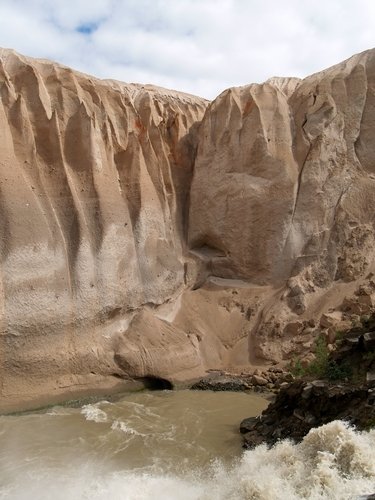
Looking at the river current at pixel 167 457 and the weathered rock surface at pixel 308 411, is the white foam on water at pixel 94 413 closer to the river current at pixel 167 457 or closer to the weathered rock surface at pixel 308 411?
the river current at pixel 167 457

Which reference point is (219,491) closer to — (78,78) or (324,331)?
(324,331)

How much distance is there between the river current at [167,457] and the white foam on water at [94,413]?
17 mm

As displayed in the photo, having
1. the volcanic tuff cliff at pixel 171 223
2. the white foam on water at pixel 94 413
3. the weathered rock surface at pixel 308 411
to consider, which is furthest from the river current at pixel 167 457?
the volcanic tuff cliff at pixel 171 223

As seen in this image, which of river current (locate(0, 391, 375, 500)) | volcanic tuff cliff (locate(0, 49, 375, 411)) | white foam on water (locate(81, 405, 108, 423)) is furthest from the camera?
volcanic tuff cliff (locate(0, 49, 375, 411))

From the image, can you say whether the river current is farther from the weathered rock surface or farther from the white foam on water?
the weathered rock surface

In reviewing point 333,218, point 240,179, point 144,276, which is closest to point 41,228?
point 144,276

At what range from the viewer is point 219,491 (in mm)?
5891

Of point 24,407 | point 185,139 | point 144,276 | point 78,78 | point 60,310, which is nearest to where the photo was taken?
point 24,407

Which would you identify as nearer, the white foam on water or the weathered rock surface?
the weathered rock surface

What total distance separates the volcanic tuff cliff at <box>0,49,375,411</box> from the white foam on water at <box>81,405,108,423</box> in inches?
25.3

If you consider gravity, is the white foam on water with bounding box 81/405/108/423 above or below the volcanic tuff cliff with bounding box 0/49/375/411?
below

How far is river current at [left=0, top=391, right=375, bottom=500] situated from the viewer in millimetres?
5516

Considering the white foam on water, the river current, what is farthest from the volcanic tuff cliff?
→ the river current

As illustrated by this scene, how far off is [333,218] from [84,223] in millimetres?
6561
